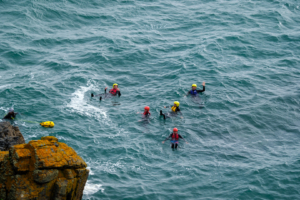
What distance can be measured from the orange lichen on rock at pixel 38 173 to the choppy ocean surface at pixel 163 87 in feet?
13.6

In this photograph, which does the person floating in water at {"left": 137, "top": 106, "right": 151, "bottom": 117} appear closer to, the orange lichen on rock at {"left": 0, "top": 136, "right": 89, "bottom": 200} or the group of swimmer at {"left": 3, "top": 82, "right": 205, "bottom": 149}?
the group of swimmer at {"left": 3, "top": 82, "right": 205, "bottom": 149}

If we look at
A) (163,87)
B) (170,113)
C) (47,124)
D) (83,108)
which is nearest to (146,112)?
(170,113)

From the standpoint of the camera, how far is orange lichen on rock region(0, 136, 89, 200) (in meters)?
17.1

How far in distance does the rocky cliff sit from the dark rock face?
3.19 meters

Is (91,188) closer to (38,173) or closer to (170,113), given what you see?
(38,173)

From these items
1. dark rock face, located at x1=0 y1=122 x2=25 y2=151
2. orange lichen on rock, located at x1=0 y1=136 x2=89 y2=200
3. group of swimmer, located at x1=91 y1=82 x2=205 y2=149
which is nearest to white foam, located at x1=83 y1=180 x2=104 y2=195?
orange lichen on rock, located at x1=0 y1=136 x2=89 y2=200

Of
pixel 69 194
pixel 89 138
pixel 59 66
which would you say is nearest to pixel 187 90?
pixel 89 138

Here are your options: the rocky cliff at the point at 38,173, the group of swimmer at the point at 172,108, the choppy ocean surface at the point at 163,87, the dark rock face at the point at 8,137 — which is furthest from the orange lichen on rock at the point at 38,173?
the group of swimmer at the point at 172,108

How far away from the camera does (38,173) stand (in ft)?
55.7

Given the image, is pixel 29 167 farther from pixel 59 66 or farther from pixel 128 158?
pixel 59 66

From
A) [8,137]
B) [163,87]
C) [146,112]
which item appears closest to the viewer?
[8,137]

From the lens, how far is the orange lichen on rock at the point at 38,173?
17094mm

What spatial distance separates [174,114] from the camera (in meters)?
31.7

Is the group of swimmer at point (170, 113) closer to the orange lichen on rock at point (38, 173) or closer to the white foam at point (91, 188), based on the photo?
the white foam at point (91, 188)
